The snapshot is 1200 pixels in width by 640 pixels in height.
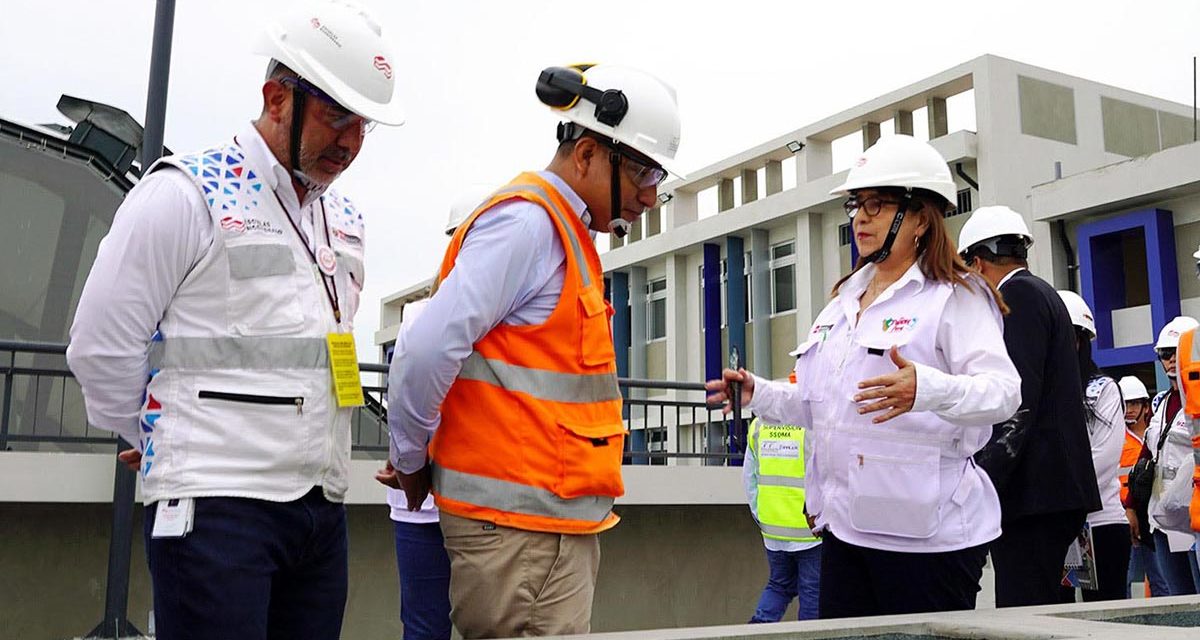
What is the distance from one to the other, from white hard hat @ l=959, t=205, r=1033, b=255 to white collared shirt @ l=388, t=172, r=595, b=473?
1.87 m

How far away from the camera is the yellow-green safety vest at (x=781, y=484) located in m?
6.88

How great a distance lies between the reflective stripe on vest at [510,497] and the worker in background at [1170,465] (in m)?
4.83

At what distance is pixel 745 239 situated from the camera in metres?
34.7

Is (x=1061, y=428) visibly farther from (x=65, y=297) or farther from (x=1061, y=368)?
(x=65, y=297)

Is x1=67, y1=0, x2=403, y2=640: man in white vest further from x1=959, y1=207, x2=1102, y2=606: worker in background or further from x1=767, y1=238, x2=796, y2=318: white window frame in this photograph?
x1=767, y1=238, x2=796, y2=318: white window frame

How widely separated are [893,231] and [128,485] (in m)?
3.95

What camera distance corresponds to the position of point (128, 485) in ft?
18.1

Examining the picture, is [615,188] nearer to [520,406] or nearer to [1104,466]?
[520,406]

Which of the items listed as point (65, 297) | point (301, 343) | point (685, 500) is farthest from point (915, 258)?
point (65, 297)

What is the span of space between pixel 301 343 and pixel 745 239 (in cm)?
3279

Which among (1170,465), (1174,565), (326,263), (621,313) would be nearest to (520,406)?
(326,263)

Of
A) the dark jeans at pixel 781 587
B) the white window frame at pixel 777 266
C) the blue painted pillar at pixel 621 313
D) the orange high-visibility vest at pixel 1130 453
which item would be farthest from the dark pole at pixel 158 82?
the blue painted pillar at pixel 621 313

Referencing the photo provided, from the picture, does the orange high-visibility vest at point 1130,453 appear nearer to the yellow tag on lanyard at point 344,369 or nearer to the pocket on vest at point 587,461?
the pocket on vest at point 587,461

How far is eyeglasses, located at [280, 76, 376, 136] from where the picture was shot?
97.5 inches
